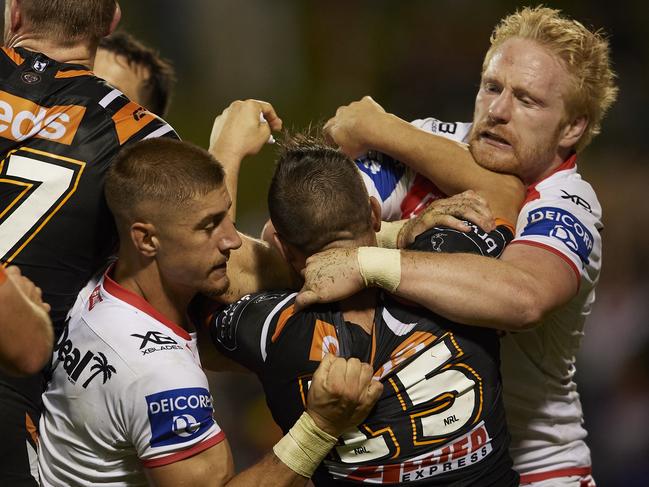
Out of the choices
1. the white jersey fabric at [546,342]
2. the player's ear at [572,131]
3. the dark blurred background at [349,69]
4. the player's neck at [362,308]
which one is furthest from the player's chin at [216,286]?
the dark blurred background at [349,69]

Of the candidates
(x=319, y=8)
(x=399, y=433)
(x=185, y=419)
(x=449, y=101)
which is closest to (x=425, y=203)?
(x=399, y=433)

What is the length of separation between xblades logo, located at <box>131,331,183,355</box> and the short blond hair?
6.25 ft

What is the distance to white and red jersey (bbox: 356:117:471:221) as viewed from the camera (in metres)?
4.18

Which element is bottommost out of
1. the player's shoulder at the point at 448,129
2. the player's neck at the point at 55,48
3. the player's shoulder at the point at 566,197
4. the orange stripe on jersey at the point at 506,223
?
the orange stripe on jersey at the point at 506,223

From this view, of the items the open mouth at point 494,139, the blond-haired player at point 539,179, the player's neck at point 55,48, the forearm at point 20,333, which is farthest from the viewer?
the open mouth at point 494,139

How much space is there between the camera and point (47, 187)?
11.8ft

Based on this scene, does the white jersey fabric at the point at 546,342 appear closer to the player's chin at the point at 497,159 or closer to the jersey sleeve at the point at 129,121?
the player's chin at the point at 497,159

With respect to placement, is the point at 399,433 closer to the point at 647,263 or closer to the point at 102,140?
the point at 102,140

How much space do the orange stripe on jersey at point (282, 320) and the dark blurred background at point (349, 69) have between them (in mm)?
5127

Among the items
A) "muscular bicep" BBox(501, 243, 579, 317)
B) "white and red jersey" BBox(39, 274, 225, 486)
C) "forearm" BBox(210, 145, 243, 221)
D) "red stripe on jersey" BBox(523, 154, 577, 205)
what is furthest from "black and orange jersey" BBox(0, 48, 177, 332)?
"red stripe on jersey" BBox(523, 154, 577, 205)

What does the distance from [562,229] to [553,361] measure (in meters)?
0.82

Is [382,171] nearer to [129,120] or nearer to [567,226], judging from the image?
[567,226]

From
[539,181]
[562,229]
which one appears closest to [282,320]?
[562,229]

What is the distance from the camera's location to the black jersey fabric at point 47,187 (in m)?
3.59
